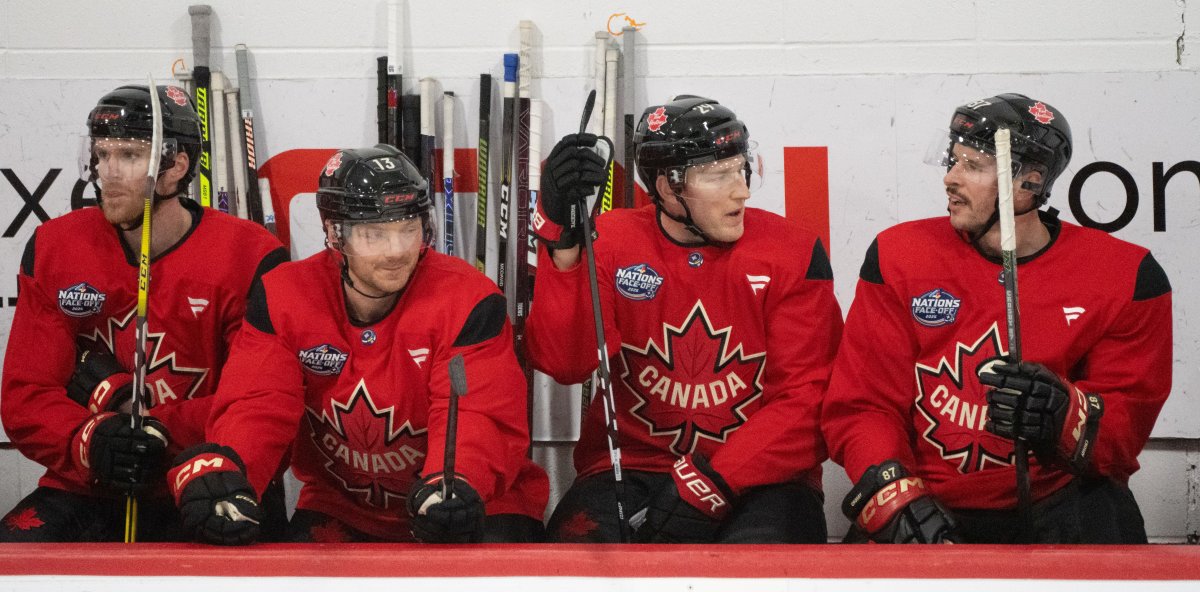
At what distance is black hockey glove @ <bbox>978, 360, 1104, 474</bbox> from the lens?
198cm

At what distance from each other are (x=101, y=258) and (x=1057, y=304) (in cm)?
209

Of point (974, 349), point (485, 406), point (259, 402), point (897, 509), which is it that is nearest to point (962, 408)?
point (974, 349)

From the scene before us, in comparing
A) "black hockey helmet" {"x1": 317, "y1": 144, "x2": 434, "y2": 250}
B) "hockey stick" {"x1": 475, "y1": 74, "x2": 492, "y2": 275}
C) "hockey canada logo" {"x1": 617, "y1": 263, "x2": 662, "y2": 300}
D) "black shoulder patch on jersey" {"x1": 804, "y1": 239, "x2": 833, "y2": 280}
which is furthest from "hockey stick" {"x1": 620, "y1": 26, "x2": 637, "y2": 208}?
"black hockey helmet" {"x1": 317, "y1": 144, "x2": 434, "y2": 250}

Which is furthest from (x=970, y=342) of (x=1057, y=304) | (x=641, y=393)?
(x=641, y=393)

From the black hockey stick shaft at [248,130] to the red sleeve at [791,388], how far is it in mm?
1501

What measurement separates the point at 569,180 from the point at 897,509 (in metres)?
0.90

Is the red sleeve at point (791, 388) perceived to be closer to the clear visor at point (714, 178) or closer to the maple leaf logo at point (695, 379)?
the maple leaf logo at point (695, 379)

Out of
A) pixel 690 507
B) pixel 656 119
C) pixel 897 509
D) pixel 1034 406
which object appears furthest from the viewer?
pixel 656 119

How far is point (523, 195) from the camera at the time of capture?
309 cm

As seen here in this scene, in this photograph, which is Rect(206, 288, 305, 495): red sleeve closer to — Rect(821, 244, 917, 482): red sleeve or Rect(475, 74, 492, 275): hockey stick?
Rect(475, 74, 492, 275): hockey stick

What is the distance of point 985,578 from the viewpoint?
5.07ft

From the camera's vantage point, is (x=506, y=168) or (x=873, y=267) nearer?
(x=873, y=267)

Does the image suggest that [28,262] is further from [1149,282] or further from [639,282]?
[1149,282]

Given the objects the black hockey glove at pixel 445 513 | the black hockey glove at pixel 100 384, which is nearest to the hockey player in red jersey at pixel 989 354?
the black hockey glove at pixel 445 513
